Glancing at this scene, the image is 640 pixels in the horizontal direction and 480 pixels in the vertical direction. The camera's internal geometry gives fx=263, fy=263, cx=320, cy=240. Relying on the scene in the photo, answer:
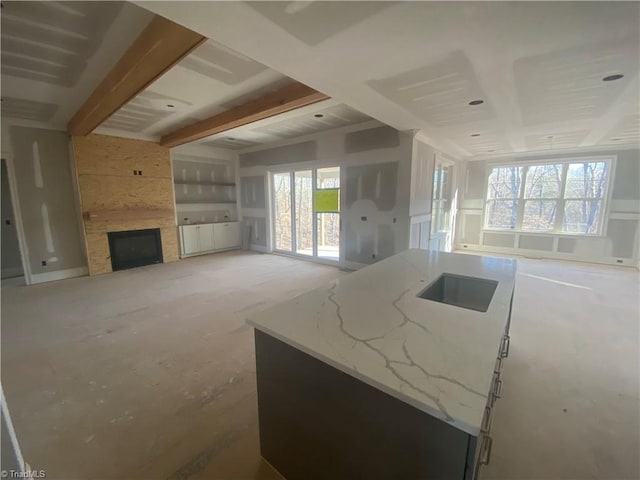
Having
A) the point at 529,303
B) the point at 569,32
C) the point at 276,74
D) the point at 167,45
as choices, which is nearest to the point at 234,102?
the point at 276,74

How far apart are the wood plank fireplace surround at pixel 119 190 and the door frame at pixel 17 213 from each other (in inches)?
30.5

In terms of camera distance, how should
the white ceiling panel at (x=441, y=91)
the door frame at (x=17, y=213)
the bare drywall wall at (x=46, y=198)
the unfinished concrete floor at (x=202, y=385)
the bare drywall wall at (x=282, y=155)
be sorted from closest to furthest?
the unfinished concrete floor at (x=202, y=385)
the white ceiling panel at (x=441, y=91)
the door frame at (x=17, y=213)
the bare drywall wall at (x=46, y=198)
the bare drywall wall at (x=282, y=155)

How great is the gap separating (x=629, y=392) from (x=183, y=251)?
23.6ft

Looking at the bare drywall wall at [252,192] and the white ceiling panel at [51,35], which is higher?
the white ceiling panel at [51,35]

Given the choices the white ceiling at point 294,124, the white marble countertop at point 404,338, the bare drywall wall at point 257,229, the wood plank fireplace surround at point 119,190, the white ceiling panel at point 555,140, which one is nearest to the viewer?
the white marble countertop at point 404,338

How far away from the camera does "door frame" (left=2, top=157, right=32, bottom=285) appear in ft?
13.7

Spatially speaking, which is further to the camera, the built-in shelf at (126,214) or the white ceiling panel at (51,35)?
the built-in shelf at (126,214)

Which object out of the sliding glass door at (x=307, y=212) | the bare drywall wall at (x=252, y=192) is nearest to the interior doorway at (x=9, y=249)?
the bare drywall wall at (x=252, y=192)

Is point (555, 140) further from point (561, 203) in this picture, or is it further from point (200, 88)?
point (200, 88)

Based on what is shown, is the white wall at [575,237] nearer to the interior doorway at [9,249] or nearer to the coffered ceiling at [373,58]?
the coffered ceiling at [373,58]

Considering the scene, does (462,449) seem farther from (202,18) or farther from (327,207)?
(327,207)

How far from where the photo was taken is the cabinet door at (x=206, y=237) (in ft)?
21.7

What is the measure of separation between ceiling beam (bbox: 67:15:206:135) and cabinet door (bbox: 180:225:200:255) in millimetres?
3196

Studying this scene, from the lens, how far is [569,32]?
176 centimetres
